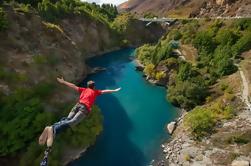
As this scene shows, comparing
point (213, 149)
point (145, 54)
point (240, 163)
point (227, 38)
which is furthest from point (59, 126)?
point (145, 54)

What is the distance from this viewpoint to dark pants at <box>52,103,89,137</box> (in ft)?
58.3

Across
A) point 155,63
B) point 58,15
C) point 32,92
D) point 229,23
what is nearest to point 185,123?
point 32,92

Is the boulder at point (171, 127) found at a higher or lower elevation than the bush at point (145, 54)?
higher

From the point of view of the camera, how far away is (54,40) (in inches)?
2746

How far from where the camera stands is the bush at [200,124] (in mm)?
51719

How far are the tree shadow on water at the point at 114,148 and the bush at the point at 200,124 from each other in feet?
25.7

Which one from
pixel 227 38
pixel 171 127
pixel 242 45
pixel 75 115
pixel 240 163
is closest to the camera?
pixel 75 115

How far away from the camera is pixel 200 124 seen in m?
51.9

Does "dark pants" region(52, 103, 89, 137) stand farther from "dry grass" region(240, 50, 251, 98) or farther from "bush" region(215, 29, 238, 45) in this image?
"bush" region(215, 29, 238, 45)

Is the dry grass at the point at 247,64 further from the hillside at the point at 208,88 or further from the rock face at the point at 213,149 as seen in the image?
the rock face at the point at 213,149

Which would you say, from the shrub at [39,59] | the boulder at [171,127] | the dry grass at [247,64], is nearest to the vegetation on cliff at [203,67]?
the dry grass at [247,64]

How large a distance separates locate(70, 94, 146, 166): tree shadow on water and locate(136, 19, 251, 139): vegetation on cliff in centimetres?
852

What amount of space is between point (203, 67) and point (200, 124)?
79.6 feet

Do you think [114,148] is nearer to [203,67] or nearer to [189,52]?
[203,67]
